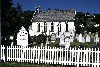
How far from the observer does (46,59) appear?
1653 cm

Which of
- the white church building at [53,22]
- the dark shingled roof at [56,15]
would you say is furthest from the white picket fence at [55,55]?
the dark shingled roof at [56,15]

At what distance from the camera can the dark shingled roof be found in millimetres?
47688

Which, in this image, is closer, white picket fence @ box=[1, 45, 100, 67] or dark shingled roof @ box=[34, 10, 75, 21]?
white picket fence @ box=[1, 45, 100, 67]

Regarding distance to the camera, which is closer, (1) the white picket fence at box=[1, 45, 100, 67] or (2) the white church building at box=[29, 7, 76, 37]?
(1) the white picket fence at box=[1, 45, 100, 67]

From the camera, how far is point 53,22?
4819 cm

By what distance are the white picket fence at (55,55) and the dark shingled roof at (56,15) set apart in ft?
101

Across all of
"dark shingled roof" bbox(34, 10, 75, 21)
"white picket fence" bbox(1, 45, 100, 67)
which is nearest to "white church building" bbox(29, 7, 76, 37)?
"dark shingled roof" bbox(34, 10, 75, 21)

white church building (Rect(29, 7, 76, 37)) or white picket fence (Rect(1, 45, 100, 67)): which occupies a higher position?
white church building (Rect(29, 7, 76, 37))

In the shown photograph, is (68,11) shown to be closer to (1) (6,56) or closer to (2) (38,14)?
(2) (38,14)

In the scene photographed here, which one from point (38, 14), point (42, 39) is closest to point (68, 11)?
point (38, 14)

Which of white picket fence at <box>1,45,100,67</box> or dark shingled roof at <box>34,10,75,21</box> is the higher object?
dark shingled roof at <box>34,10,75,21</box>

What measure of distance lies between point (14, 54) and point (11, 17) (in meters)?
13.4

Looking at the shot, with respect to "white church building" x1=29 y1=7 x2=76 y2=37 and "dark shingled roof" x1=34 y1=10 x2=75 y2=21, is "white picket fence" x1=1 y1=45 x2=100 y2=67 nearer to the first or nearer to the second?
"white church building" x1=29 y1=7 x2=76 y2=37

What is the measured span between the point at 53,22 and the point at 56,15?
136 centimetres
